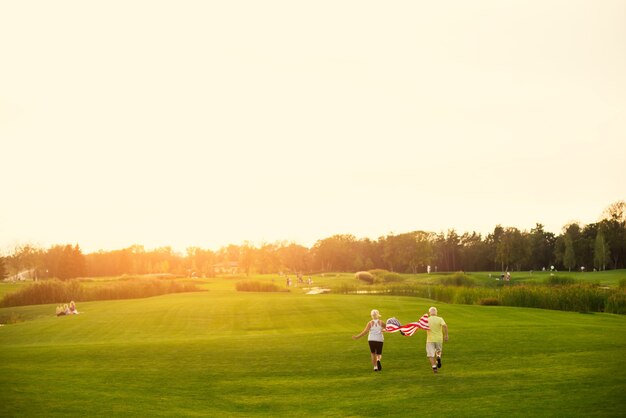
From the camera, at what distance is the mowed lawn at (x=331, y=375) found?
17953 millimetres

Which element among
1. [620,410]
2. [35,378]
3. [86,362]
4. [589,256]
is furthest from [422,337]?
[589,256]

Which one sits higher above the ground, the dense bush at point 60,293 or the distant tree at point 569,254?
the distant tree at point 569,254

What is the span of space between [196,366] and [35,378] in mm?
6499

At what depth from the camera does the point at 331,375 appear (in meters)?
22.6

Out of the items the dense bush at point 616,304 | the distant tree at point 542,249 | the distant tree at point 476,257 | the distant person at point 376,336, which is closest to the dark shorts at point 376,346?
the distant person at point 376,336

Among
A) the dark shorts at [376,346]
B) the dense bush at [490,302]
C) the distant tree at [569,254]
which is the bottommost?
the dense bush at [490,302]

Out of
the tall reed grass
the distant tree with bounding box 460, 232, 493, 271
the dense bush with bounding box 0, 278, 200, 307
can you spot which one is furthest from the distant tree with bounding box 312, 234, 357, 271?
the tall reed grass

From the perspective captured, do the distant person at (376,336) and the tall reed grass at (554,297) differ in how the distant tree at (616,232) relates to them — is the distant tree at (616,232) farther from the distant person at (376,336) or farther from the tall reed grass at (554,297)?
the distant person at (376,336)

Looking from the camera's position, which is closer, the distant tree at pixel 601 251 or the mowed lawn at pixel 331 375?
the mowed lawn at pixel 331 375

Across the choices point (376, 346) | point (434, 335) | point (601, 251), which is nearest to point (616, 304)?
point (434, 335)

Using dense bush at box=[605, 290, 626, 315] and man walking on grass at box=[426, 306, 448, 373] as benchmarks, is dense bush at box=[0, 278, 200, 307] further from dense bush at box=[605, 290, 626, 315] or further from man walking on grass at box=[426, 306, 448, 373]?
man walking on grass at box=[426, 306, 448, 373]

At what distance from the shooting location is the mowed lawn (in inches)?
707

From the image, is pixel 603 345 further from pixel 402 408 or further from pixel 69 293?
pixel 69 293

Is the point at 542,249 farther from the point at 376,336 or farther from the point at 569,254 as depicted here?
the point at 376,336
